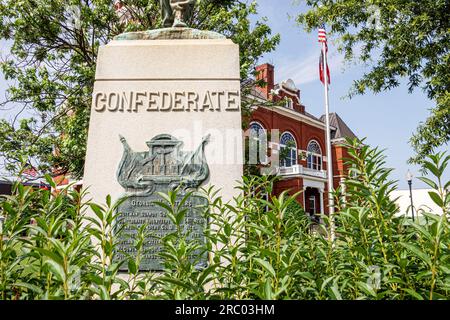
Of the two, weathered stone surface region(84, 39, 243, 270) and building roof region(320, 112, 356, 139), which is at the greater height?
building roof region(320, 112, 356, 139)

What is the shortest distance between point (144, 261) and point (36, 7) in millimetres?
11092

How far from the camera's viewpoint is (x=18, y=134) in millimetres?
11664

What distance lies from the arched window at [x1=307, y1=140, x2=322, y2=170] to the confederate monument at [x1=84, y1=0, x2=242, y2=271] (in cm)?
2904

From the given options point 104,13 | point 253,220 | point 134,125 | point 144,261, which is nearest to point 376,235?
point 253,220

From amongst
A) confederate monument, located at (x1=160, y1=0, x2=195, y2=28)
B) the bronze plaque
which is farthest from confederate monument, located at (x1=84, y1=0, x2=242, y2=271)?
confederate monument, located at (x1=160, y1=0, x2=195, y2=28)

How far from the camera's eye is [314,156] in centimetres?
3288

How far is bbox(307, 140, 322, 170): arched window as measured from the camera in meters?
32.2

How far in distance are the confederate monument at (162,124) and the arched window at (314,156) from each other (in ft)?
95.3

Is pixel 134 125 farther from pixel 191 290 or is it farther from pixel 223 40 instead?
pixel 191 290

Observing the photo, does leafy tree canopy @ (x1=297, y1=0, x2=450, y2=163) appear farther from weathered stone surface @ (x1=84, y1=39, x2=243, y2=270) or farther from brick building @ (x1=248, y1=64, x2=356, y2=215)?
brick building @ (x1=248, y1=64, x2=356, y2=215)

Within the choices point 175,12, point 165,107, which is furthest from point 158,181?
point 175,12

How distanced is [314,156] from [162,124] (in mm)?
30396

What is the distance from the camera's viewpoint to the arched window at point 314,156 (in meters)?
32.2
